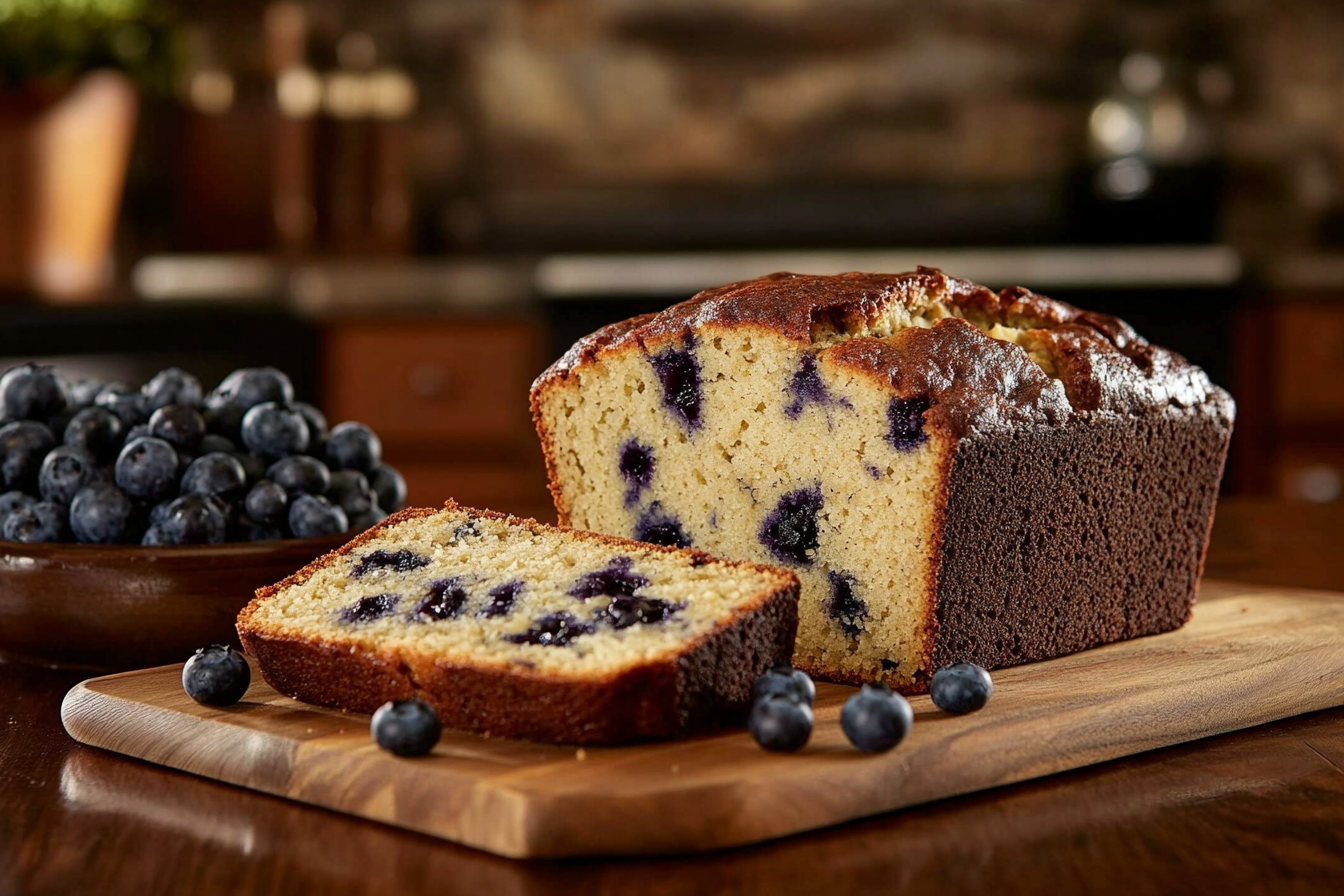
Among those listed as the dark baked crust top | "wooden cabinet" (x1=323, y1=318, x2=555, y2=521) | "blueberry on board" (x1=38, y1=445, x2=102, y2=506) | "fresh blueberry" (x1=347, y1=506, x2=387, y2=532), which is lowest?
"wooden cabinet" (x1=323, y1=318, x2=555, y2=521)

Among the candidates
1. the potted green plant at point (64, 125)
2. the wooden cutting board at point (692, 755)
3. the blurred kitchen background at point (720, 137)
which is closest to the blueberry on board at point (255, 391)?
the wooden cutting board at point (692, 755)

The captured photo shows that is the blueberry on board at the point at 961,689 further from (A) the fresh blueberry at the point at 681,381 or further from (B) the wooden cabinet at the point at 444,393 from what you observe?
(B) the wooden cabinet at the point at 444,393

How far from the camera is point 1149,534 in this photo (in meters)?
2.00

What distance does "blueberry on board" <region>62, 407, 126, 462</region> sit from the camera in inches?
73.9

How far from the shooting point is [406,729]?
1327 mm

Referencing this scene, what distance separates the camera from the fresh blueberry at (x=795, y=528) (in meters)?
1.77

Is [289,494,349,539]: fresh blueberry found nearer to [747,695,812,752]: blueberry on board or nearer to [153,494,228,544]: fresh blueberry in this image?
[153,494,228,544]: fresh blueberry

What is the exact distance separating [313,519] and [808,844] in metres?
0.83

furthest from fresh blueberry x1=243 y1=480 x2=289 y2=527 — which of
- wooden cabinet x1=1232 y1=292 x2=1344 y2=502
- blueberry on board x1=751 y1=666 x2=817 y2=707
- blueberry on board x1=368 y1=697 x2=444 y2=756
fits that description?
wooden cabinet x1=1232 y1=292 x2=1344 y2=502

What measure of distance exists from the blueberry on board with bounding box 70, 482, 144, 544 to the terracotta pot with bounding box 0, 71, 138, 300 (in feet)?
10.3

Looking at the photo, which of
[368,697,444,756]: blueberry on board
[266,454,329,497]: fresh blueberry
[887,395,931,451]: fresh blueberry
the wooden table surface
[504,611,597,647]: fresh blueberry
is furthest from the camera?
[266,454,329,497]: fresh blueberry

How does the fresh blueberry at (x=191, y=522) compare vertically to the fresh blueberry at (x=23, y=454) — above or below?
below

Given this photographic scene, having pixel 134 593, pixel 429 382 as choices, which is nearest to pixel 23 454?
pixel 134 593

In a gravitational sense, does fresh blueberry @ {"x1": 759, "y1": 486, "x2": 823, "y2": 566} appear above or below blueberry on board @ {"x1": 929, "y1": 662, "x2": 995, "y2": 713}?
above
